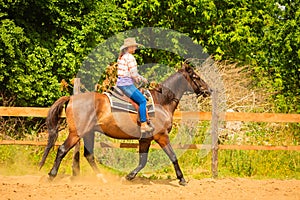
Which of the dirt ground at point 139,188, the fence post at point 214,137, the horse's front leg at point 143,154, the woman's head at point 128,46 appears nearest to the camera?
the dirt ground at point 139,188

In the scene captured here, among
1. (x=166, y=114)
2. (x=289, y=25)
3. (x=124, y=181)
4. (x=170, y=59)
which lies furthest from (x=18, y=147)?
(x=289, y=25)

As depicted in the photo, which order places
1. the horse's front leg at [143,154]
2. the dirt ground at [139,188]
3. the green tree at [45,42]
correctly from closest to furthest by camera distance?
the dirt ground at [139,188] → the horse's front leg at [143,154] → the green tree at [45,42]

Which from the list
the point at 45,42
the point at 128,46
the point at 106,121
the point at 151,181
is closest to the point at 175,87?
the point at 128,46

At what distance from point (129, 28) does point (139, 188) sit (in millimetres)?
12732

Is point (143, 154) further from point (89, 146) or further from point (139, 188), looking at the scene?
point (89, 146)

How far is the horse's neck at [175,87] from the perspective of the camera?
376 inches

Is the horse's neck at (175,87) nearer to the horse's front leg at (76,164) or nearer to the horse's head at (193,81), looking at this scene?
the horse's head at (193,81)

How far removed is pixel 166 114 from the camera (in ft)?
30.7

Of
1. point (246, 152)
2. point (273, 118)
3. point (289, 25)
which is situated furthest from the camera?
point (289, 25)

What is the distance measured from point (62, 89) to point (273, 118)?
27.0 feet

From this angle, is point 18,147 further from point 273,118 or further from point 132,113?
point 273,118

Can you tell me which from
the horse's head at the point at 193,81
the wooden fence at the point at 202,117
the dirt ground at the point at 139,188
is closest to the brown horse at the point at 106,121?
the horse's head at the point at 193,81

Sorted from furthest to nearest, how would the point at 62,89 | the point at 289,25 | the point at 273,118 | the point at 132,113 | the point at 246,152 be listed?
the point at 289,25 < the point at 62,89 < the point at 246,152 < the point at 273,118 < the point at 132,113

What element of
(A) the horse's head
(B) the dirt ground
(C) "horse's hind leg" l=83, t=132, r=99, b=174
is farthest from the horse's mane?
(B) the dirt ground
